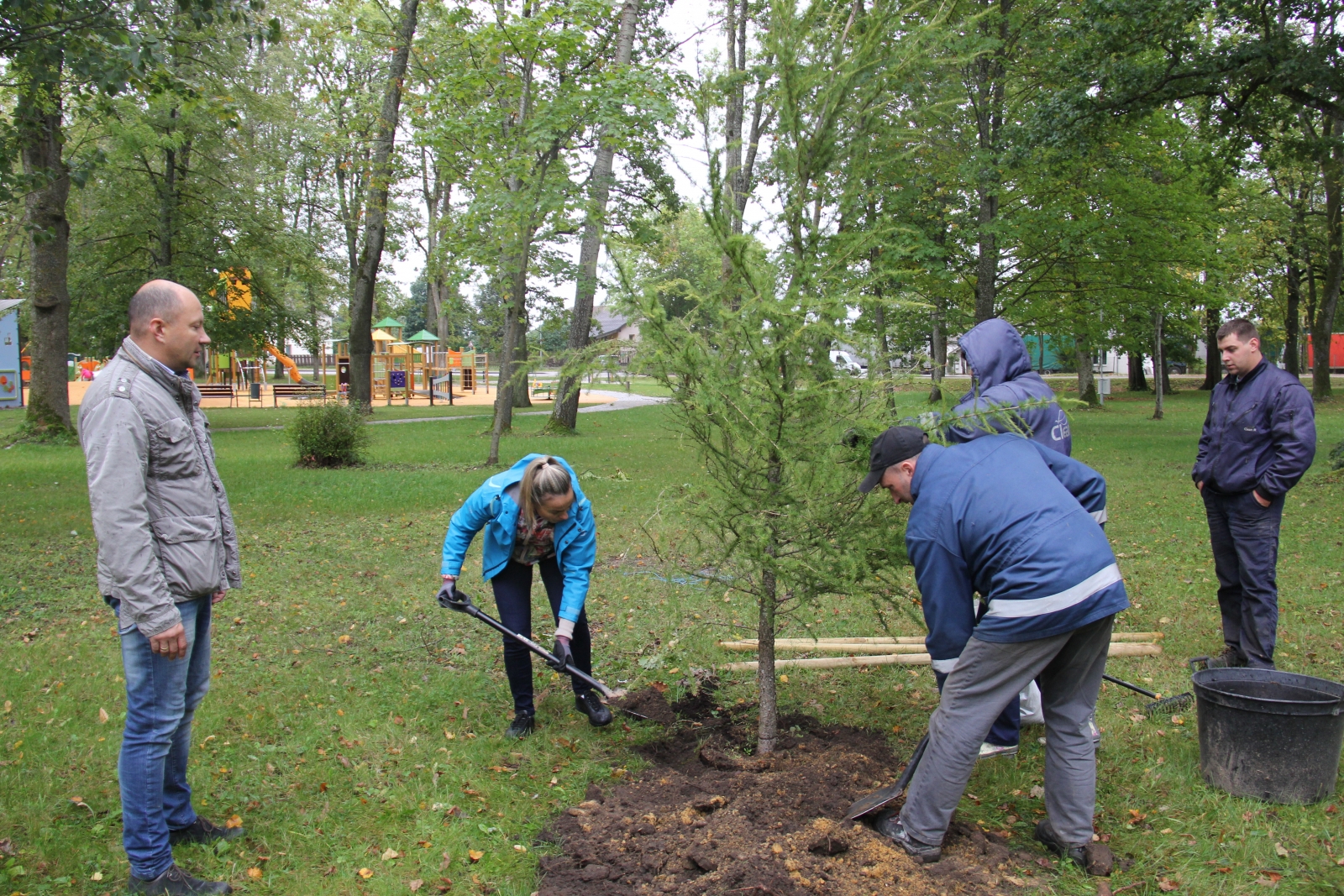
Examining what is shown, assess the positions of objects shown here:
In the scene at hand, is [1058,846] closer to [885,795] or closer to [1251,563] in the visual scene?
[885,795]

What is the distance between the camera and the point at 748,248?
3627mm

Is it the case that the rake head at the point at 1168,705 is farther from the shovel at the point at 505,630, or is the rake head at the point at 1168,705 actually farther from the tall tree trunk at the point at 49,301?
the tall tree trunk at the point at 49,301

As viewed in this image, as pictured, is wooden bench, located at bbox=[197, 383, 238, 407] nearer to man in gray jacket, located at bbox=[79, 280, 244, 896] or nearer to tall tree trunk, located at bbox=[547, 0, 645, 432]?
tall tree trunk, located at bbox=[547, 0, 645, 432]

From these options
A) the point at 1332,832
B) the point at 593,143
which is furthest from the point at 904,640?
the point at 593,143

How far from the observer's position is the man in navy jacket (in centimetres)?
455

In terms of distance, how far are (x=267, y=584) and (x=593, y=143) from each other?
1078 cm

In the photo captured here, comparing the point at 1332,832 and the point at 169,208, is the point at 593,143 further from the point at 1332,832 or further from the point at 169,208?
the point at 1332,832

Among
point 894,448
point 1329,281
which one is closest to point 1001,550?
point 894,448

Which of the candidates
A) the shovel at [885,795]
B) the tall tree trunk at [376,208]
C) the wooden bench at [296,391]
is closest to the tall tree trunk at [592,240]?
the tall tree trunk at [376,208]

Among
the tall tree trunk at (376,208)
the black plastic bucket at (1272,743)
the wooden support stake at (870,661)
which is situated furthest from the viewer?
the tall tree trunk at (376,208)

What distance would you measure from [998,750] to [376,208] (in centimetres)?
1619

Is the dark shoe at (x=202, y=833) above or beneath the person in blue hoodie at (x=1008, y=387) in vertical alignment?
beneath

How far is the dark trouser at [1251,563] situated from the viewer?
465cm

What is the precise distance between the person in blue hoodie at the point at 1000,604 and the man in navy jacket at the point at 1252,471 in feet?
6.89
